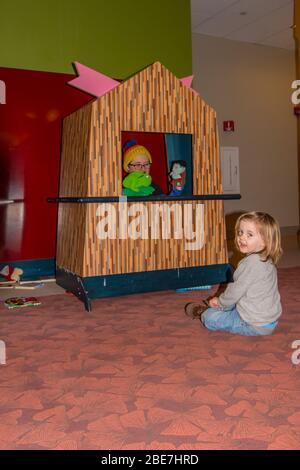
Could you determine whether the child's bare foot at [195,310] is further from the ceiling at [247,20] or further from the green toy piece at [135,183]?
the ceiling at [247,20]

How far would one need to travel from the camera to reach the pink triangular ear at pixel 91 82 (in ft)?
11.8

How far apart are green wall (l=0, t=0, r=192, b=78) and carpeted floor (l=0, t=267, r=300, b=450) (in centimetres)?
240

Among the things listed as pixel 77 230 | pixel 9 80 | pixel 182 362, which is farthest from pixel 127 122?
pixel 182 362

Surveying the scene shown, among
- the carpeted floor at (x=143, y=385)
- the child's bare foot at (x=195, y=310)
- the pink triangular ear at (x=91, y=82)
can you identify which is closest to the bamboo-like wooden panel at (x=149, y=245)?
the carpeted floor at (x=143, y=385)

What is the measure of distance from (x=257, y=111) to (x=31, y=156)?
364 centimetres

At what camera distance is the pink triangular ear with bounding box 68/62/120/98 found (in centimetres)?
361

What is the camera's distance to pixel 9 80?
383cm

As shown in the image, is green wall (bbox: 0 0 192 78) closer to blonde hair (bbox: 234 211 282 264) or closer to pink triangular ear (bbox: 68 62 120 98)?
pink triangular ear (bbox: 68 62 120 98)

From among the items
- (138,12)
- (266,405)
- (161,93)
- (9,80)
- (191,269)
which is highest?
(138,12)

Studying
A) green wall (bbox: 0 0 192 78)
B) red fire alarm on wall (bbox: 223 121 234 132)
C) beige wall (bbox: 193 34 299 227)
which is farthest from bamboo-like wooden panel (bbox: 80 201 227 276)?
red fire alarm on wall (bbox: 223 121 234 132)

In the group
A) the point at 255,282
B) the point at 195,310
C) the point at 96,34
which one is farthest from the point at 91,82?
the point at 255,282

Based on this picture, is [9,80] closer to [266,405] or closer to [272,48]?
[266,405]

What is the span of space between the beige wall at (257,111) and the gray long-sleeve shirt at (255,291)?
389cm

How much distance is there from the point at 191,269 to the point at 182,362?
1358mm
